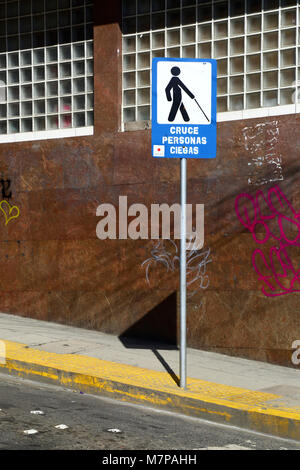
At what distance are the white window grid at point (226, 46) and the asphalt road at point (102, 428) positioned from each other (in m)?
4.82

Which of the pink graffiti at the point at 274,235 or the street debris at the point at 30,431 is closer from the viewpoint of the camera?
the street debris at the point at 30,431

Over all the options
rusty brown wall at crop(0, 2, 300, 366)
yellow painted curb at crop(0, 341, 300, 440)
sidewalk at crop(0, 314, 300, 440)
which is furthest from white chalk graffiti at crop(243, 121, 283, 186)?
yellow painted curb at crop(0, 341, 300, 440)

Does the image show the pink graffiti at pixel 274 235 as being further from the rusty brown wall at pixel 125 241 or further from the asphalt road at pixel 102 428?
the asphalt road at pixel 102 428

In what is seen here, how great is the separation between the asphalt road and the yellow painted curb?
0.13m

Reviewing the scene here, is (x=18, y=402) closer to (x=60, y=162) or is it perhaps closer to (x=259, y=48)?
(x=60, y=162)

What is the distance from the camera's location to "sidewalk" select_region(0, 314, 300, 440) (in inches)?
279

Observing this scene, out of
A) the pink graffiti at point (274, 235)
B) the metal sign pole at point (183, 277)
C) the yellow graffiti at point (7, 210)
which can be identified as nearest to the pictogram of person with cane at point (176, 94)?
the metal sign pole at point (183, 277)

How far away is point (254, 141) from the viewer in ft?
32.1

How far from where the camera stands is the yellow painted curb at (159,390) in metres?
6.87

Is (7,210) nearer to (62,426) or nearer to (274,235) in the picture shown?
(274,235)

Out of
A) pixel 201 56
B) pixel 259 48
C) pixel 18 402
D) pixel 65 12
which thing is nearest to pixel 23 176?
pixel 65 12

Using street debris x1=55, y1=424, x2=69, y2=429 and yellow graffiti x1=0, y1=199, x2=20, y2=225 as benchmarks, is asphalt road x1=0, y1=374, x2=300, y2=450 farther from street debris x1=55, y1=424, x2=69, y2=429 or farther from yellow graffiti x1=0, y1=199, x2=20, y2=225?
yellow graffiti x1=0, y1=199, x2=20, y2=225

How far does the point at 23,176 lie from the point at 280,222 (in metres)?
4.59
